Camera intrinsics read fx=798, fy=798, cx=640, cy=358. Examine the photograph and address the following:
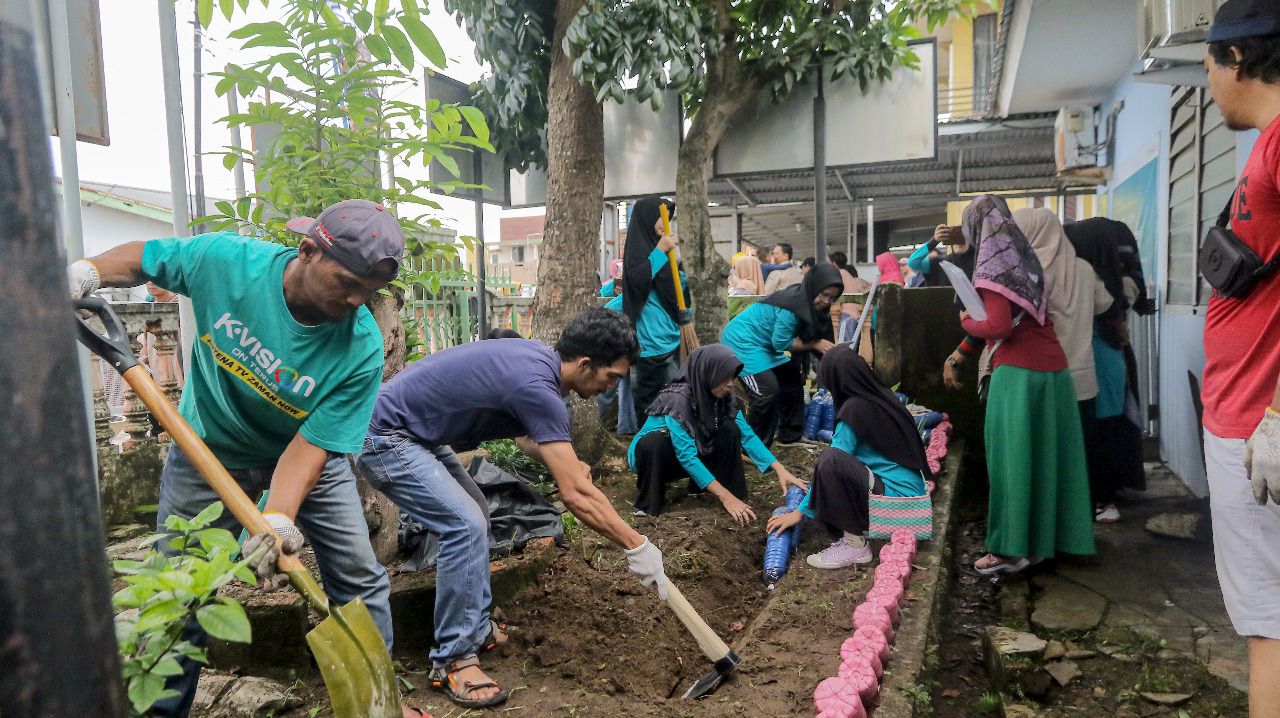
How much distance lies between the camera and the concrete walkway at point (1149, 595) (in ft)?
10.3

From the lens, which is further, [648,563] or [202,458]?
[648,563]

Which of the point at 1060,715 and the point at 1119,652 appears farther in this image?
the point at 1119,652

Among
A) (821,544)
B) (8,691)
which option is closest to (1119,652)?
(821,544)

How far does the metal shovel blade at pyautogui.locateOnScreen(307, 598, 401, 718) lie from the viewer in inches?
70.7

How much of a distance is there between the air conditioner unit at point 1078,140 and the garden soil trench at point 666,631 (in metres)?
5.92

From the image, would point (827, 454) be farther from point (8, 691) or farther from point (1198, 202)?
point (8, 691)

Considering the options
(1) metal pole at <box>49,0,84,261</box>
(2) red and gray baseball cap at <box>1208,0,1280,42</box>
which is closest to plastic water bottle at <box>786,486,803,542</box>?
(2) red and gray baseball cap at <box>1208,0,1280,42</box>

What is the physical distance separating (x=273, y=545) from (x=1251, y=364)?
2.31 meters

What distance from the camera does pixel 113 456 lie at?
461 centimetres

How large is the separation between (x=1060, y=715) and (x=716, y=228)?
50.6 feet

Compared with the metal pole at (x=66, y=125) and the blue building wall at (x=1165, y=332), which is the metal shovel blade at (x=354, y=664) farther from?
the blue building wall at (x=1165, y=332)

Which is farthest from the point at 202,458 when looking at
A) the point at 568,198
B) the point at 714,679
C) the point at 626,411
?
the point at 626,411

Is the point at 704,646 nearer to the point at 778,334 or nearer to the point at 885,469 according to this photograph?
the point at 885,469

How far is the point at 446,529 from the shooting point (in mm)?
2834
